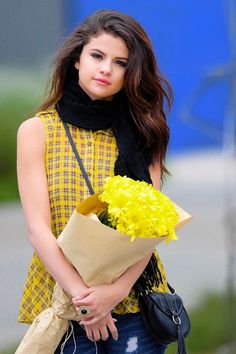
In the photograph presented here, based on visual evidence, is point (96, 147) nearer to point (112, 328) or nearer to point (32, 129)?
point (32, 129)

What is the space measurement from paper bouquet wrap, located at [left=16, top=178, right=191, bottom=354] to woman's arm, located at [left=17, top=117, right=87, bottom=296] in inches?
1.6

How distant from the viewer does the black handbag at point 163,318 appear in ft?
9.53

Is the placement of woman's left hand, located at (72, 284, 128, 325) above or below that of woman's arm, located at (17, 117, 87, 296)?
below

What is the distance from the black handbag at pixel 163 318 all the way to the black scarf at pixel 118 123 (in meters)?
0.06

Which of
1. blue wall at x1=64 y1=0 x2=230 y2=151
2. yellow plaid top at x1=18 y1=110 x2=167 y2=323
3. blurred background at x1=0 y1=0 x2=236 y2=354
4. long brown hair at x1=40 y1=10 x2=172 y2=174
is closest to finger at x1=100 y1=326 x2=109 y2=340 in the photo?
yellow plaid top at x1=18 y1=110 x2=167 y2=323

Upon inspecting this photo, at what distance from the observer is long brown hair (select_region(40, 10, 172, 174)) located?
116 inches

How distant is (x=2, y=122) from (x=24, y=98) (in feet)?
1.04

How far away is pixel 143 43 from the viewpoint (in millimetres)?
2967

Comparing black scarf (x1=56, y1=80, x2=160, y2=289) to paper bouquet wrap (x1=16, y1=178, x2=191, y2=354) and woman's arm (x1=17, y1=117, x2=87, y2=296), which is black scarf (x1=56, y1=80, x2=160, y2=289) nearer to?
woman's arm (x1=17, y1=117, x2=87, y2=296)

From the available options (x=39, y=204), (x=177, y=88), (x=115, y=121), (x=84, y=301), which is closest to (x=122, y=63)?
(x=115, y=121)

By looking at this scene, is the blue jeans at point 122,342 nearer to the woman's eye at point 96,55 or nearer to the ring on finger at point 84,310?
the ring on finger at point 84,310

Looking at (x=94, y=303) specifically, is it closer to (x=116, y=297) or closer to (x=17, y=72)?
(x=116, y=297)

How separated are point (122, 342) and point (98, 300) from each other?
9.3 inches

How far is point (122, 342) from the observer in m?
2.92
